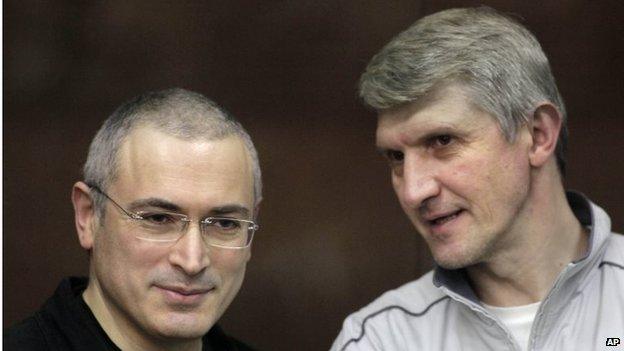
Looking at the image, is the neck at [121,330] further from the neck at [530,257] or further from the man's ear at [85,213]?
the neck at [530,257]

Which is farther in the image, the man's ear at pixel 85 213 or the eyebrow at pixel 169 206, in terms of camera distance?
the man's ear at pixel 85 213

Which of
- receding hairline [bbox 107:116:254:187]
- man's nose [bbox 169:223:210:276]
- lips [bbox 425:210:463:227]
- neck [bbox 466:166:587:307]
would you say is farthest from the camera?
neck [bbox 466:166:587:307]

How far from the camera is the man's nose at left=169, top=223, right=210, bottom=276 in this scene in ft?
9.13

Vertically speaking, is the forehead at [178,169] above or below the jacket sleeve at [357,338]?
above

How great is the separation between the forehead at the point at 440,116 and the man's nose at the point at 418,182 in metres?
0.06

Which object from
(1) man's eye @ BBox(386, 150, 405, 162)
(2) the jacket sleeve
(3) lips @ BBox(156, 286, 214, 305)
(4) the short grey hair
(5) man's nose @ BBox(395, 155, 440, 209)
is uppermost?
(4) the short grey hair

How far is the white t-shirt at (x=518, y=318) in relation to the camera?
9.96 ft

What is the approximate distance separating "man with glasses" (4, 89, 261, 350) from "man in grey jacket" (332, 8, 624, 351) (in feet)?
1.38

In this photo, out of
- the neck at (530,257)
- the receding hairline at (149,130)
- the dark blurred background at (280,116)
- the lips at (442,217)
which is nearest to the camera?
the receding hairline at (149,130)

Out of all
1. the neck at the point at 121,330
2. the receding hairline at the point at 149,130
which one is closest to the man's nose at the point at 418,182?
the receding hairline at the point at 149,130

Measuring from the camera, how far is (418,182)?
9.79ft

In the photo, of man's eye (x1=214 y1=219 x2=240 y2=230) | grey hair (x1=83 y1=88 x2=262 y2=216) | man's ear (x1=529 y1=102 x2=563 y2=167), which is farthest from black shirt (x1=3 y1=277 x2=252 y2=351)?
man's ear (x1=529 y1=102 x2=563 y2=167)

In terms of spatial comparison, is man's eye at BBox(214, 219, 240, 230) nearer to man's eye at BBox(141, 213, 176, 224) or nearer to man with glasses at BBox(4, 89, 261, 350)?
man with glasses at BBox(4, 89, 261, 350)

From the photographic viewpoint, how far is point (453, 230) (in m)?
3.00
